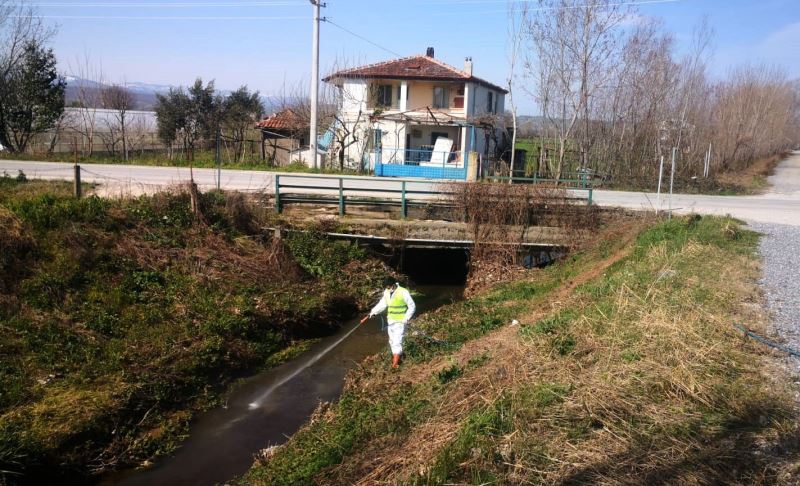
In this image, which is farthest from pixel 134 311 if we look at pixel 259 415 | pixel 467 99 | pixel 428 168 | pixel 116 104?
pixel 116 104

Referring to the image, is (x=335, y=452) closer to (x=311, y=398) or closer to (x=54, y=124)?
(x=311, y=398)

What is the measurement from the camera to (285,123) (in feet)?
118

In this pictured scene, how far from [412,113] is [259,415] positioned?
26.9 meters

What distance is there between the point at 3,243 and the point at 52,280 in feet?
4.39

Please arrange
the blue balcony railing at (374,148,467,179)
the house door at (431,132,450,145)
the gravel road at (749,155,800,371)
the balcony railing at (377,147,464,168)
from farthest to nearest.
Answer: the house door at (431,132,450,145) → the balcony railing at (377,147,464,168) → the blue balcony railing at (374,148,467,179) → the gravel road at (749,155,800,371)

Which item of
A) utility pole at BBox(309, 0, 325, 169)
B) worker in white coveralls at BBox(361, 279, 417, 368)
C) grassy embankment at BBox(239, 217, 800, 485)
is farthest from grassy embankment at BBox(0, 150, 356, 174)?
grassy embankment at BBox(239, 217, 800, 485)

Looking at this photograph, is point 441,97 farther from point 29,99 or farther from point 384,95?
point 29,99

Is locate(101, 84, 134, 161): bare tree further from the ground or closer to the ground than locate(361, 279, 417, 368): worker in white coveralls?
further from the ground

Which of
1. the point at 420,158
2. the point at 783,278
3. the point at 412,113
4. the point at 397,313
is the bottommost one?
the point at 397,313

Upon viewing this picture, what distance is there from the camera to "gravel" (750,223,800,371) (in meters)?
8.45

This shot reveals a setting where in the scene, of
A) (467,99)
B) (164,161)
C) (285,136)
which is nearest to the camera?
(164,161)

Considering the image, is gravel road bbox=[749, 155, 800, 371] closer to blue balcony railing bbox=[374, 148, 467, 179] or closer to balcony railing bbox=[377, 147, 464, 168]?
blue balcony railing bbox=[374, 148, 467, 179]

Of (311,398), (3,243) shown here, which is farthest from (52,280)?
(311,398)

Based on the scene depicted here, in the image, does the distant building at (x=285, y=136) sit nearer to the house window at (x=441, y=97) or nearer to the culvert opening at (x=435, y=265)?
the house window at (x=441, y=97)
